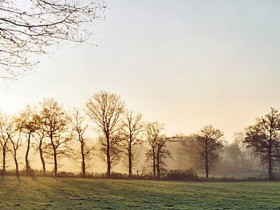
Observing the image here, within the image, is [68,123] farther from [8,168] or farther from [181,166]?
[181,166]

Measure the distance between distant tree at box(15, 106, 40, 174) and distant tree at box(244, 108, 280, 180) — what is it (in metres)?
35.7

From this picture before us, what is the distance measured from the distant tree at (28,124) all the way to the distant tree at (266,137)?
3573cm

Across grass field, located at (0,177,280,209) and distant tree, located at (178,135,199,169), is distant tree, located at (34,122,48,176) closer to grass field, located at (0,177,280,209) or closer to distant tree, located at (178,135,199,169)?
grass field, located at (0,177,280,209)

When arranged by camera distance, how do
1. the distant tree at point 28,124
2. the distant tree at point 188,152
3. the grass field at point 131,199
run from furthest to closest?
the distant tree at point 188,152, the distant tree at point 28,124, the grass field at point 131,199

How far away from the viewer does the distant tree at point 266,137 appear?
226 feet

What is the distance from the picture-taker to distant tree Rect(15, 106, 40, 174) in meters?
64.9

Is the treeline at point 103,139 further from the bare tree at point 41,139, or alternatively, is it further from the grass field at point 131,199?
the grass field at point 131,199

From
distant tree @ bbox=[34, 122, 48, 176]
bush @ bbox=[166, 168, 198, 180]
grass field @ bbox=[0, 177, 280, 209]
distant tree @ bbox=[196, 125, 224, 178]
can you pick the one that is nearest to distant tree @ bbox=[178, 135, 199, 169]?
distant tree @ bbox=[196, 125, 224, 178]

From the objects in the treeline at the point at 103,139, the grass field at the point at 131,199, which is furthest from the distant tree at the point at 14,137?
the grass field at the point at 131,199

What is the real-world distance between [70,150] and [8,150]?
11887mm

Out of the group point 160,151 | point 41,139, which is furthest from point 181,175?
point 41,139

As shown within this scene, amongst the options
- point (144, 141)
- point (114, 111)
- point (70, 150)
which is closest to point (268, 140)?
point (144, 141)

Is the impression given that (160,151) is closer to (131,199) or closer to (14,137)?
(14,137)

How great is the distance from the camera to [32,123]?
65.1 metres
